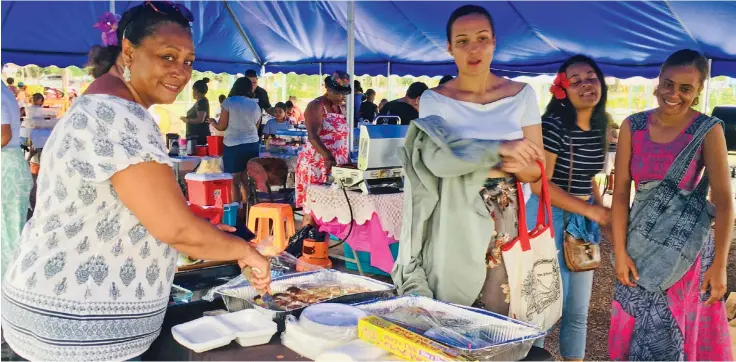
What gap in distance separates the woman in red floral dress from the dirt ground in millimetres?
2169

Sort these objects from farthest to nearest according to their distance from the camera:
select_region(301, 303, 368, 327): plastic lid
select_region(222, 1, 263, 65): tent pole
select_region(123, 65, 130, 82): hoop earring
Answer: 1. select_region(222, 1, 263, 65): tent pole
2. select_region(301, 303, 368, 327): plastic lid
3. select_region(123, 65, 130, 82): hoop earring

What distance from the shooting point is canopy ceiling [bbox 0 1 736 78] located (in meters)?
7.25

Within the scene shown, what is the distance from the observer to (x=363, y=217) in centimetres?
402

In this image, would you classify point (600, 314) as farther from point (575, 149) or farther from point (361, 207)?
point (575, 149)

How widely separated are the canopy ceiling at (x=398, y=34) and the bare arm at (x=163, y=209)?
6.70 m

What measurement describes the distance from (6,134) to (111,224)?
2.55 meters

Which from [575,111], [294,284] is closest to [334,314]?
[294,284]

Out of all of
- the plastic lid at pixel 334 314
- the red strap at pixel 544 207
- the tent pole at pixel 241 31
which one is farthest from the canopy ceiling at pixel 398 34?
the plastic lid at pixel 334 314

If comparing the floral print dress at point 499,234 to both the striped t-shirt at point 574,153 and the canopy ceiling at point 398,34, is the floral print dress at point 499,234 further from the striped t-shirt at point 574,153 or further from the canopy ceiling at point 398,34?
the canopy ceiling at point 398,34

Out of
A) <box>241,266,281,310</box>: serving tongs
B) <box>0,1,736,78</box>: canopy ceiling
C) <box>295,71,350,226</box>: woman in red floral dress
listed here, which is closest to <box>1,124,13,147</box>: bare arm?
<box>295,71,350,226</box>: woman in red floral dress

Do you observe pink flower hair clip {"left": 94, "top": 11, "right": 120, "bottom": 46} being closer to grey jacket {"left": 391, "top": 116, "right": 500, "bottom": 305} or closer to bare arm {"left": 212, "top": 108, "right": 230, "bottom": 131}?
grey jacket {"left": 391, "top": 116, "right": 500, "bottom": 305}

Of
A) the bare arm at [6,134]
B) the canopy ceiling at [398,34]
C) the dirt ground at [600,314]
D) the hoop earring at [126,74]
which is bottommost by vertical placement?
the dirt ground at [600,314]

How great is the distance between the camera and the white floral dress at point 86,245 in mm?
1281

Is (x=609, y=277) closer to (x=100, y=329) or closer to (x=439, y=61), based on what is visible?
(x=100, y=329)
